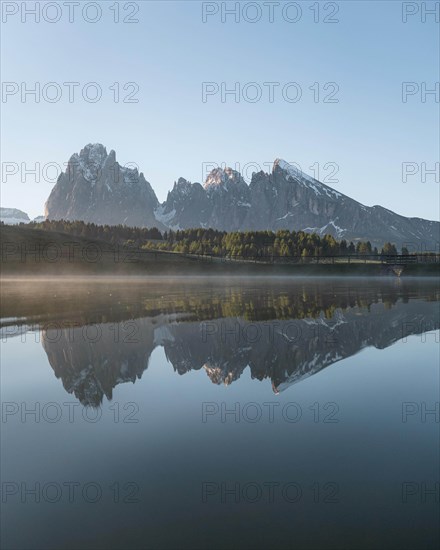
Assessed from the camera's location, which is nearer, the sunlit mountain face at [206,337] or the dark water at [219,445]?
the dark water at [219,445]

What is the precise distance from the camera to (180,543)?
7.73m

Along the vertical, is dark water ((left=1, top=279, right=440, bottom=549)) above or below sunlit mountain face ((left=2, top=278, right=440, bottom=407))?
below

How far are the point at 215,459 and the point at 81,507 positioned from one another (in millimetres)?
3396

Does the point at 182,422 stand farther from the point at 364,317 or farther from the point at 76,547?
the point at 364,317

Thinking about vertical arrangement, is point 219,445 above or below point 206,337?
below

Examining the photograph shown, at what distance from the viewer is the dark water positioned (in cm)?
826

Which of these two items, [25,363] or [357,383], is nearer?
[357,383]

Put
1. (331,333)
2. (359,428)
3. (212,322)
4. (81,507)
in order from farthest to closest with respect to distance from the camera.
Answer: (212,322) < (331,333) < (359,428) < (81,507)

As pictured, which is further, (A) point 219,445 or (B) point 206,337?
(B) point 206,337

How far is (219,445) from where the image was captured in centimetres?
1205

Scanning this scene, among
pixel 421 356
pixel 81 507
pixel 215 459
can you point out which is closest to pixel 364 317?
pixel 421 356

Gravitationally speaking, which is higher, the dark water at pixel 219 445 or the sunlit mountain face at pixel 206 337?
the sunlit mountain face at pixel 206 337

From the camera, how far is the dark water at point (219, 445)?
8.26 metres

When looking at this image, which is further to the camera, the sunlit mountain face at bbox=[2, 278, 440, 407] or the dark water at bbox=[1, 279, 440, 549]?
the sunlit mountain face at bbox=[2, 278, 440, 407]
